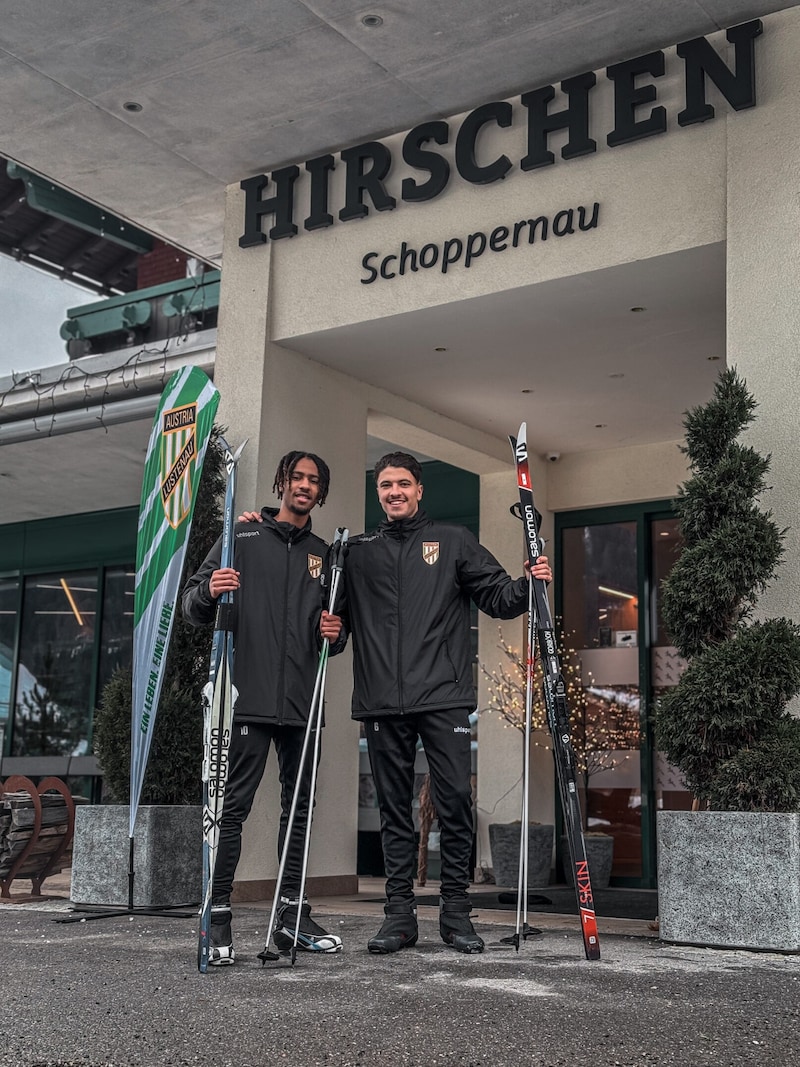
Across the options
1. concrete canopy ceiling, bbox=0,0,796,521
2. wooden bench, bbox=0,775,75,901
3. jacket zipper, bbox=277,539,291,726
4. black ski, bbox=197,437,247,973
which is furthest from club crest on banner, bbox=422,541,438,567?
wooden bench, bbox=0,775,75,901

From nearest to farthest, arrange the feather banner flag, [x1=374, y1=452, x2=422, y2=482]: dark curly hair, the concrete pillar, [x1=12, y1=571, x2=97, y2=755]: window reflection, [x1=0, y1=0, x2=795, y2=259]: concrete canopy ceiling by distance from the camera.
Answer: [x1=374, y1=452, x2=422, y2=482]: dark curly hair, the concrete pillar, [x1=0, y1=0, x2=795, y2=259]: concrete canopy ceiling, the feather banner flag, [x1=12, y1=571, x2=97, y2=755]: window reflection

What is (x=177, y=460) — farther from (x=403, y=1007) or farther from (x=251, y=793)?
(x=403, y=1007)

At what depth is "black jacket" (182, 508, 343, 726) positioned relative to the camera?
13.1ft

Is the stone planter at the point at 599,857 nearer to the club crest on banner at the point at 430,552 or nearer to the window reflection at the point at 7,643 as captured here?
the club crest on banner at the point at 430,552

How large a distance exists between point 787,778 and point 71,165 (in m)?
5.22

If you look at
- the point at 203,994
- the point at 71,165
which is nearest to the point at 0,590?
the point at 71,165

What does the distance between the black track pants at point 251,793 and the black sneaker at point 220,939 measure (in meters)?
0.03

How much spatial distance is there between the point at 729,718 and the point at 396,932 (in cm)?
146

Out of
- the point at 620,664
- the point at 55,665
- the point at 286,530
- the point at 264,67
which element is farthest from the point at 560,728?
the point at 55,665

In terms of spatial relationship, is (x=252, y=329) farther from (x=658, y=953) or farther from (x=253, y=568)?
(x=658, y=953)

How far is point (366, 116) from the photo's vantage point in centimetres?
623

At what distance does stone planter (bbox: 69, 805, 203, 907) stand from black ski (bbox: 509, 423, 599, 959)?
229cm

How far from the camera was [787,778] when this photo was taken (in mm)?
4266

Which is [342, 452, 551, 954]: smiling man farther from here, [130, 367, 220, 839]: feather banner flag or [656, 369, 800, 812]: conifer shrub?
[130, 367, 220, 839]: feather banner flag
